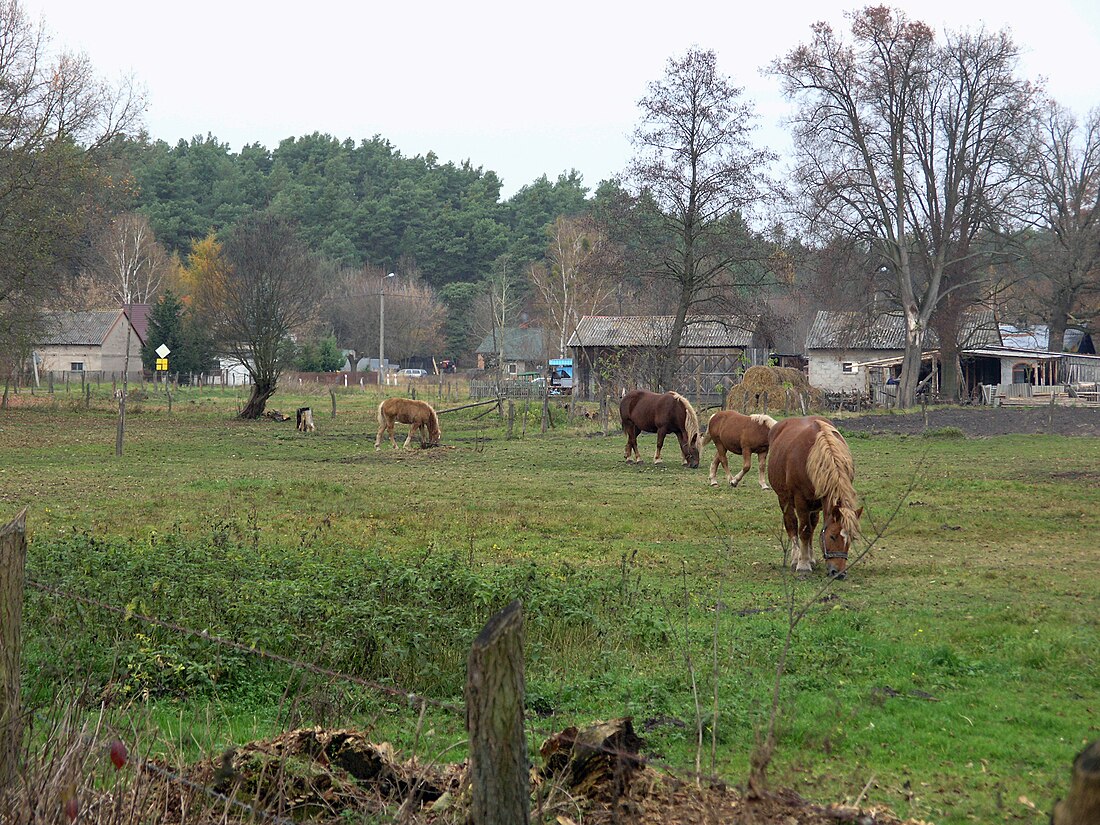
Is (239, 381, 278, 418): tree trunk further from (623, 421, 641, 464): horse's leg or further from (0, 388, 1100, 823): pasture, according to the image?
(0, 388, 1100, 823): pasture

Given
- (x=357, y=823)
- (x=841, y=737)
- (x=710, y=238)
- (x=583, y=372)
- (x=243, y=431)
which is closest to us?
(x=357, y=823)

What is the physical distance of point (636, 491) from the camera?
727 inches

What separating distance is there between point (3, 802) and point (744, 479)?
59.8 ft

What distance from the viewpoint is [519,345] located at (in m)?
91.0

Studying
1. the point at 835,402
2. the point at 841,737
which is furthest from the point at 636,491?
the point at 835,402

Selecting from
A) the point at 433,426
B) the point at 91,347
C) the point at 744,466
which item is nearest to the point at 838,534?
the point at 744,466

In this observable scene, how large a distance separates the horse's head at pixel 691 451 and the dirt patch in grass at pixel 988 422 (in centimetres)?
930

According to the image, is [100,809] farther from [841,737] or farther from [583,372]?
[583,372]

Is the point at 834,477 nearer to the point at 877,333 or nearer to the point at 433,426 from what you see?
the point at 433,426

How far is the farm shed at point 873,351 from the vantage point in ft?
181

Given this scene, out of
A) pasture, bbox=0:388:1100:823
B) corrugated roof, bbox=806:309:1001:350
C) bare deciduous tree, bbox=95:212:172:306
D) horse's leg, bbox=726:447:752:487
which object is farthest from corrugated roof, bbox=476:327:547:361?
pasture, bbox=0:388:1100:823

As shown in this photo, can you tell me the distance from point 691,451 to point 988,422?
54.6 ft

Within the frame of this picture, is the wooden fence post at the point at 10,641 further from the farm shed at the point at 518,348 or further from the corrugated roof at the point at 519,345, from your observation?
the corrugated roof at the point at 519,345

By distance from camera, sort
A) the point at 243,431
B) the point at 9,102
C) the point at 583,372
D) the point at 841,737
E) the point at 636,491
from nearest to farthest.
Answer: the point at 841,737 < the point at 636,491 < the point at 243,431 < the point at 9,102 < the point at 583,372
